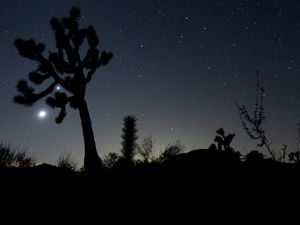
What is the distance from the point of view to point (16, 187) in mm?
6340

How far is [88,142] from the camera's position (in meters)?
10.4

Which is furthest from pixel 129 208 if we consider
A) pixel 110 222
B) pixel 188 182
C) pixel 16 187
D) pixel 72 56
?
pixel 72 56

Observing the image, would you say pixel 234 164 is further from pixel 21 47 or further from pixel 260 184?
pixel 21 47

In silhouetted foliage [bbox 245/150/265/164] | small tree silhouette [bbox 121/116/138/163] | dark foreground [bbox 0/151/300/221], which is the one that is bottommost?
dark foreground [bbox 0/151/300/221]

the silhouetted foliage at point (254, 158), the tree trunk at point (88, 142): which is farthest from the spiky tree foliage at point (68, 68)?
the silhouetted foliage at point (254, 158)

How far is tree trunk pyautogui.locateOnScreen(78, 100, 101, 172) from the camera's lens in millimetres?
9977

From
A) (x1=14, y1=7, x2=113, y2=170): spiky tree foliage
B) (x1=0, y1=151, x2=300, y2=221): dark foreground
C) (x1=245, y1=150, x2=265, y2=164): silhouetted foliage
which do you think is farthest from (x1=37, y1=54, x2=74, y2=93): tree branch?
(x1=245, y1=150, x2=265, y2=164): silhouetted foliage

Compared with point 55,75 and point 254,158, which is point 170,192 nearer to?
point 254,158

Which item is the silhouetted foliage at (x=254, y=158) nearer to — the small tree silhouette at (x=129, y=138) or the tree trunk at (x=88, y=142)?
the tree trunk at (x=88, y=142)

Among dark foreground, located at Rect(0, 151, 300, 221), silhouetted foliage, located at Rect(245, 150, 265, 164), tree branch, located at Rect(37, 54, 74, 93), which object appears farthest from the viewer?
tree branch, located at Rect(37, 54, 74, 93)

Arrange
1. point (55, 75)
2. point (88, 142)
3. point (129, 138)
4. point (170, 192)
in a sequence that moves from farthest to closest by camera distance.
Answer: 1. point (129, 138)
2. point (55, 75)
3. point (88, 142)
4. point (170, 192)

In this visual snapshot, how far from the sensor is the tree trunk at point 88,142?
9.98 metres

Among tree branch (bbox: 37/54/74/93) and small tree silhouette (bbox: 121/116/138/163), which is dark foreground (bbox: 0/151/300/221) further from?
small tree silhouette (bbox: 121/116/138/163)

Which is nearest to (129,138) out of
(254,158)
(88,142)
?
(88,142)
